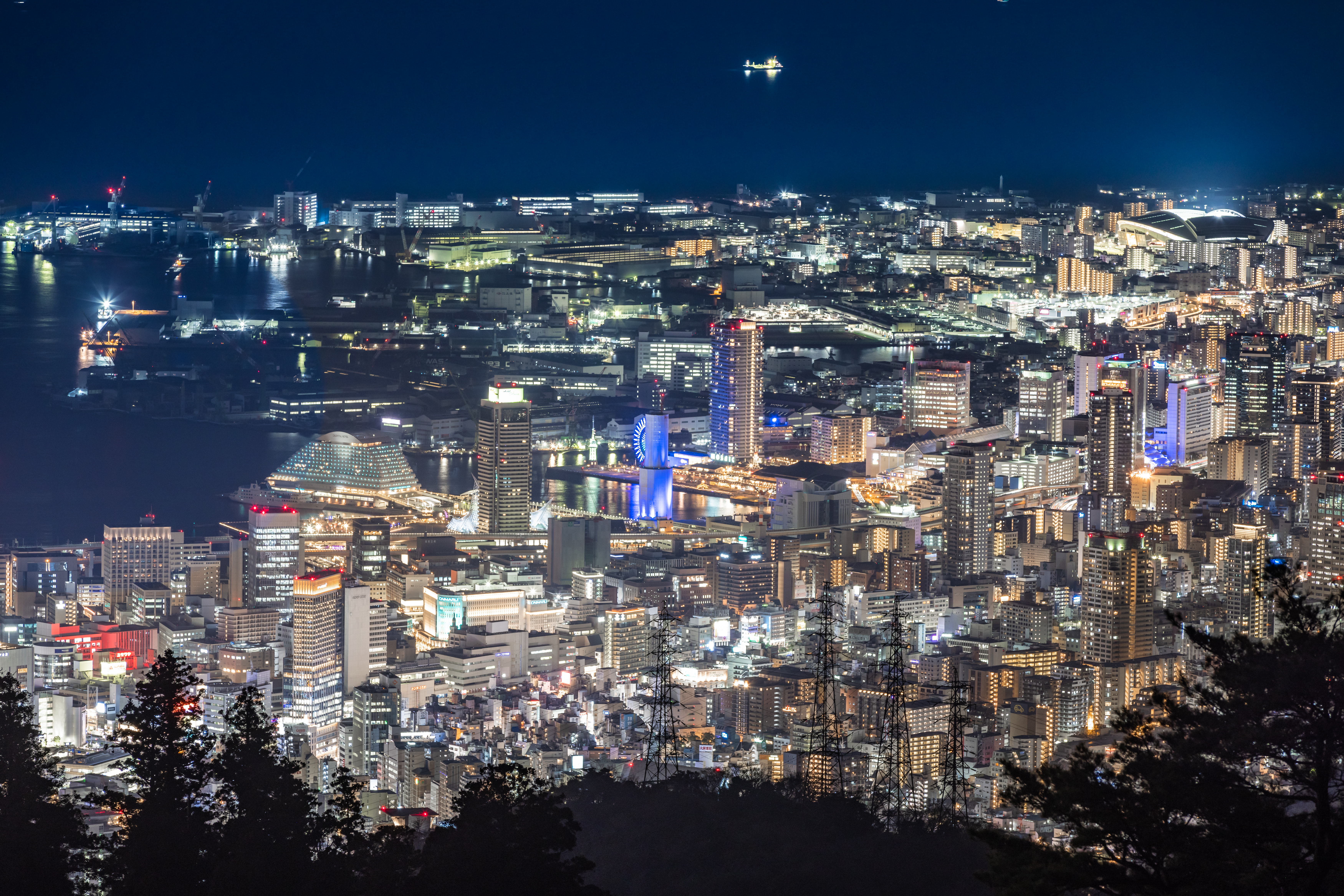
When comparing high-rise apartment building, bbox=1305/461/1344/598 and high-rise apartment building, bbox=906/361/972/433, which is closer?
high-rise apartment building, bbox=1305/461/1344/598

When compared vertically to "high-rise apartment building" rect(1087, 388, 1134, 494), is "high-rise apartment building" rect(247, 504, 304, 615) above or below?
below

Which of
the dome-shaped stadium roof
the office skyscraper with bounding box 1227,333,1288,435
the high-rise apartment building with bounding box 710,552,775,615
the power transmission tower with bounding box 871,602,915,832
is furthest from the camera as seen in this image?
the dome-shaped stadium roof

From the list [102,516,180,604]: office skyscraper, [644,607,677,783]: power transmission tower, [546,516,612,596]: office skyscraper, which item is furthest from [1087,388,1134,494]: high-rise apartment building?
[102,516,180,604]: office skyscraper

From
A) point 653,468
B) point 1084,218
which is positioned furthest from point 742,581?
point 1084,218

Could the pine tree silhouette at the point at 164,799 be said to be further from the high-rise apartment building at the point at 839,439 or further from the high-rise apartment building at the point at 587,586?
the high-rise apartment building at the point at 839,439

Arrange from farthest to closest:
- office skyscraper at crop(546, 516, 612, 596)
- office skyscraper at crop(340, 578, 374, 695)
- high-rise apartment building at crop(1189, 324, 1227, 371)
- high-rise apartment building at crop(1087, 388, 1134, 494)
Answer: high-rise apartment building at crop(1189, 324, 1227, 371) < high-rise apartment building at crop(1087, 388, 1134, 494) < office skyscraper at crop(546, 516, 612, 596) < office skyscraper at crop(340, 578, 374, 695)

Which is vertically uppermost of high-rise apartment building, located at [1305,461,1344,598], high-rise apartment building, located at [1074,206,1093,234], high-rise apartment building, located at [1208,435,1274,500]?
high-rise apartment building, located at [1074,206,1093,234]

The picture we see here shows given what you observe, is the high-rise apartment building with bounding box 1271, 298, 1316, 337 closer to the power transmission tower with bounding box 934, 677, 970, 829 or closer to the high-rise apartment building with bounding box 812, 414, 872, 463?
the high-rise apartment building with bounding box 812, 414, 872, 463
